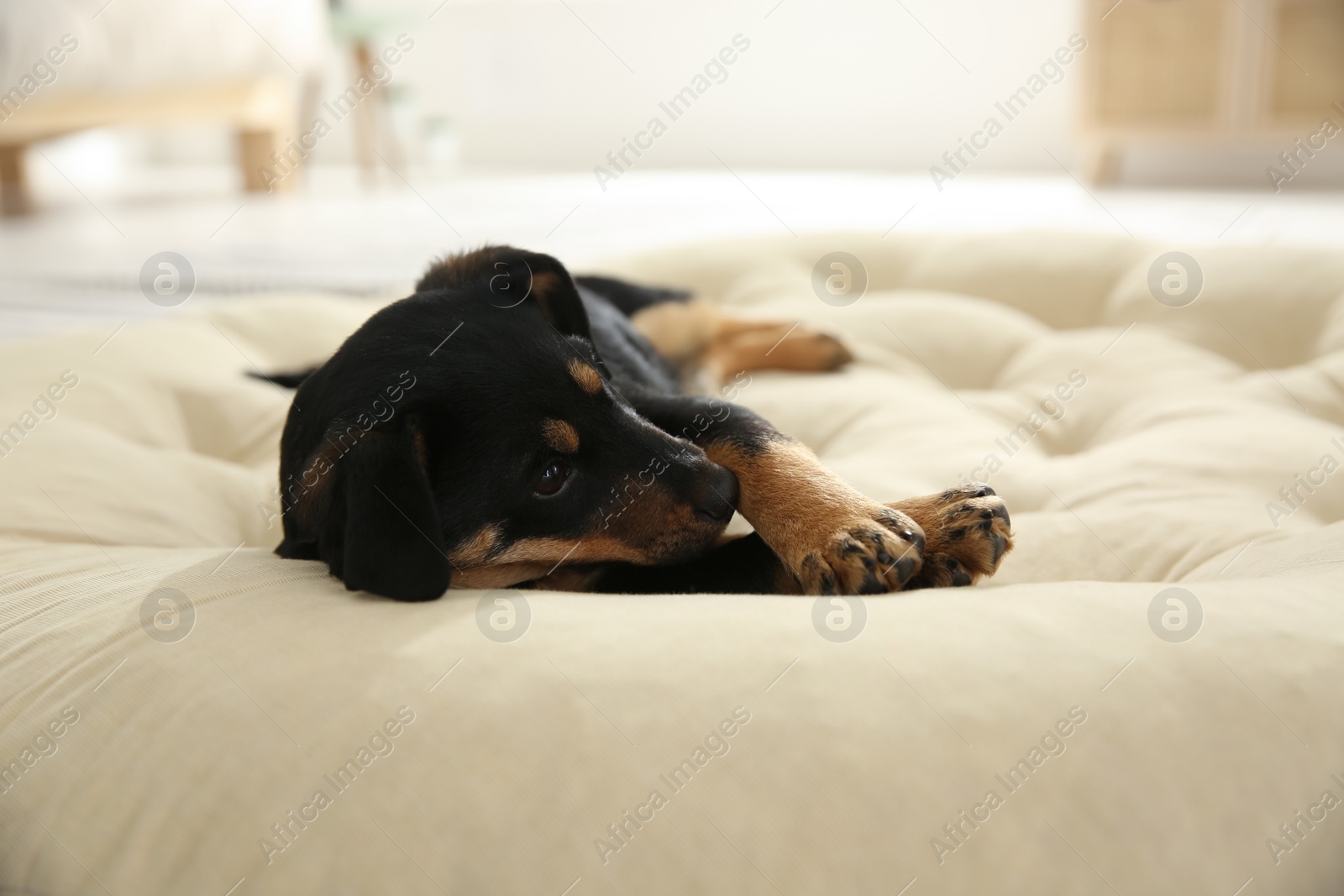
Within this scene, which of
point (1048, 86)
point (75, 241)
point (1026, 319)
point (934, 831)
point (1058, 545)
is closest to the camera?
point (934, 831)

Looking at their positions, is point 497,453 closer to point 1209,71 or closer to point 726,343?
point 726,343

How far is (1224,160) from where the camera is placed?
8031 millimetres

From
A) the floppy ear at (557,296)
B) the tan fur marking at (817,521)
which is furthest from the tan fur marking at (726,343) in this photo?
the tan fur marking at (817,521)

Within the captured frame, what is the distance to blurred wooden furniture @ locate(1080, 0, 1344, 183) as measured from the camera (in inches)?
274

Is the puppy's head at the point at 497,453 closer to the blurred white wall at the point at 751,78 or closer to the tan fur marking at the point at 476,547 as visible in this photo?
the tan fur marking at the point at 476,547

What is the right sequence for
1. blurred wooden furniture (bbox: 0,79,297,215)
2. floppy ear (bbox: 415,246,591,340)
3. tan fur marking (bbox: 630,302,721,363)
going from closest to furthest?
floppy ear (bbox: 415,246,591,340), tan fur marking (bbox: 630,302,721,363), blurred wooden furniture (bbox: 0,79,297,215)

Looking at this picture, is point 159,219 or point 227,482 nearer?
point 227,482

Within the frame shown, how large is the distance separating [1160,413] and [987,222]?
411 centimetres

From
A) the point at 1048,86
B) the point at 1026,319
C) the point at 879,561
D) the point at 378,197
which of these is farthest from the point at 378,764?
the point at 1048,86

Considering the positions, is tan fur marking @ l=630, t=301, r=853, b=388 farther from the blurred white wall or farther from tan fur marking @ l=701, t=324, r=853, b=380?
the blurred white wall

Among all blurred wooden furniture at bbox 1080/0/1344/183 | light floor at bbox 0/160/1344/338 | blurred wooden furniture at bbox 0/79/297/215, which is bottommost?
blurred wooden furniture at bbox 0/79/297/215

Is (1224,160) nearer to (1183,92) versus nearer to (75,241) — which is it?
(1183,92)

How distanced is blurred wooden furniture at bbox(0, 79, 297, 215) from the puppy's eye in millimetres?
7565

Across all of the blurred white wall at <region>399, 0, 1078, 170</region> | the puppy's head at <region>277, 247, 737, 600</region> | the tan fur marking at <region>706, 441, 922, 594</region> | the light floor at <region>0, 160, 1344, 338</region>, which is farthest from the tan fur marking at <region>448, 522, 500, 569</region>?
the blurred white wall at <region>399, 0, 1078, 170</region>
